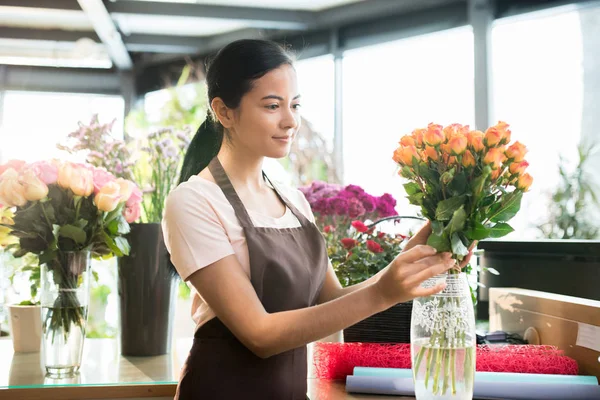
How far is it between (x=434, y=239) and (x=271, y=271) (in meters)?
0.40

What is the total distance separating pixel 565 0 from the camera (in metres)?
3.62

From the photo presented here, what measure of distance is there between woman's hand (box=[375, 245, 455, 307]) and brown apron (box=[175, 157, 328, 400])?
319 millimetres

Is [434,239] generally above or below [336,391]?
above

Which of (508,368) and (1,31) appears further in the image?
(1,31)

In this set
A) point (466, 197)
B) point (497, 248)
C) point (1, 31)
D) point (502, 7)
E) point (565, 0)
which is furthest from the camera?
point (1, 31)

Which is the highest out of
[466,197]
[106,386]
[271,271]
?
[466,197]

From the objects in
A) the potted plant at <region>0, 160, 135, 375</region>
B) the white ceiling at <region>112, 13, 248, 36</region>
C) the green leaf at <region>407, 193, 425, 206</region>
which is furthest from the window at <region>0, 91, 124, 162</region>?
the green leaf at <region>407, 193, 425, 206</region>

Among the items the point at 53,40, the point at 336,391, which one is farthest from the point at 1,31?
the point at 336,391

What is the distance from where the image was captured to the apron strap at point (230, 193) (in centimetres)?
146

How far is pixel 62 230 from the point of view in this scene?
1.70m

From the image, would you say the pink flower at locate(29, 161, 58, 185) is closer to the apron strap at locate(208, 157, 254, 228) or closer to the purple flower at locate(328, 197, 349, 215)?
the apron strap at locate(208, 157, 254, 228)

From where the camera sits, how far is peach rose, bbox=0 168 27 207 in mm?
1680

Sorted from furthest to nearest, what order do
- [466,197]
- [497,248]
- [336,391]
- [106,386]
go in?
[497,248]
[106,386]
[336,391]
[466,197]

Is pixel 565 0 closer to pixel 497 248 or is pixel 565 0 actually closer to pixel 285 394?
pixel 497 248
